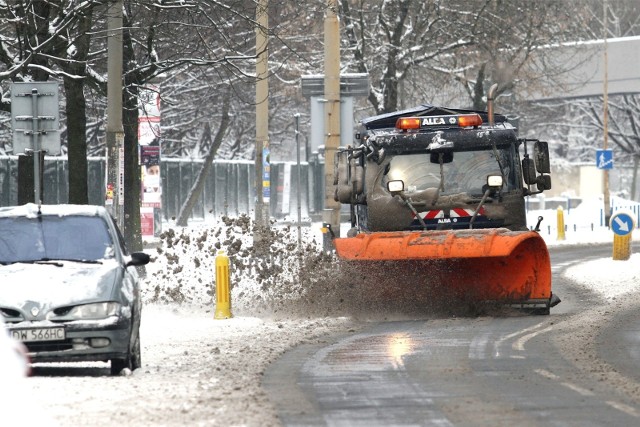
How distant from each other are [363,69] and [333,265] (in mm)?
21491

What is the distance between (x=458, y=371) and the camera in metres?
12.2

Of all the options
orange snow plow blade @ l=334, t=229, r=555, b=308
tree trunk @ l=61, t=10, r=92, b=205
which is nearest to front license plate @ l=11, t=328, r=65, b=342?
orange snow plow blade @ l=334, t=229, r=555, b=308

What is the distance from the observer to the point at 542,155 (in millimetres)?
18797

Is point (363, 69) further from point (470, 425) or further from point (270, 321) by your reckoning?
point (470, 425)

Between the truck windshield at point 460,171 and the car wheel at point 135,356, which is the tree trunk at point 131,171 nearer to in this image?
the truck windshield at point 460,171

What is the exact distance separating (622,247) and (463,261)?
38.5 feet

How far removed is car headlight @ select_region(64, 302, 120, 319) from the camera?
39.2ft

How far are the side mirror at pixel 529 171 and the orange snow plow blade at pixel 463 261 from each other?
146 cm

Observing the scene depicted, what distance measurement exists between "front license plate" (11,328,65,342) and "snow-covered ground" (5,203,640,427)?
12.9 inches

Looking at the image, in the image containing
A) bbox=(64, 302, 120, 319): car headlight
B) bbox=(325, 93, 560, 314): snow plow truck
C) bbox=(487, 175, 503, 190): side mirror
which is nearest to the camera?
bbox=(64, 302, 120, 319): car headlight

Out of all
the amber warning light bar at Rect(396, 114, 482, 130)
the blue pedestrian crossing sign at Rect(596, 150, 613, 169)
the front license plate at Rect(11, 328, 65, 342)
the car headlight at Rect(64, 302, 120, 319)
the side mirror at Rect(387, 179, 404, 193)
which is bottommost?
the front license plate at Rect(11, 328, 65, 342)

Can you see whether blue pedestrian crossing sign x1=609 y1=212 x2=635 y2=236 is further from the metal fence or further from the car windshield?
the metal fence

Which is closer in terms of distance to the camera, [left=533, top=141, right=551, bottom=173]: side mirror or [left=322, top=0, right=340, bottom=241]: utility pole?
[left=533, top=141, right=551, bottom=173]: side mirror

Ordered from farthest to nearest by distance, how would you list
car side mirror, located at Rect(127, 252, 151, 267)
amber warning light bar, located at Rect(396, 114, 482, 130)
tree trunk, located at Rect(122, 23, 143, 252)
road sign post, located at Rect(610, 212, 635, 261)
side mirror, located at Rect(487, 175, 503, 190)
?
road sign post, located at Rect(610, 212, 635, 261), tree trunk, located at Rect(122, 23, 143, 252), amber warning light bar, located at Rect(396, 114, 482, 130), side mirror, located at Rect(487, 175, 503, 190), car side mirror, located at Rect(127, 252, 151, 267)
